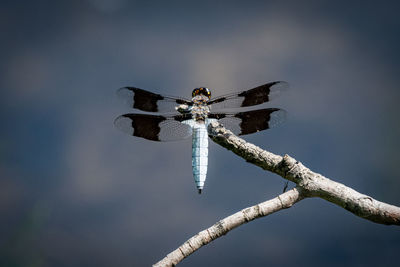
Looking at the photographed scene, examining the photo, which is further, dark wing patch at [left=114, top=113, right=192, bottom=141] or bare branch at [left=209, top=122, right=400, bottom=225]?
dark wing patch at [left=114, top=113, right=192, bottom=141]

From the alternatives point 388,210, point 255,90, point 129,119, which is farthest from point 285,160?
point 129,119

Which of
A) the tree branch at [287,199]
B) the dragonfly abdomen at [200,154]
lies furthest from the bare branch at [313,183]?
the dragonfly abdomen at [200,154]

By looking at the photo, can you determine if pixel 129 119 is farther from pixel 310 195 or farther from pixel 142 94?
pixel 310 195

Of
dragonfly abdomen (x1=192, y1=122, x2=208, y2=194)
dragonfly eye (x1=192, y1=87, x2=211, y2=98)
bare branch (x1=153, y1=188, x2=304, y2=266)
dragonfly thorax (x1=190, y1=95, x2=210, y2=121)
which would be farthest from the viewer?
dragonfly eye (x1=192, y1=87, x2=211, y2=98)

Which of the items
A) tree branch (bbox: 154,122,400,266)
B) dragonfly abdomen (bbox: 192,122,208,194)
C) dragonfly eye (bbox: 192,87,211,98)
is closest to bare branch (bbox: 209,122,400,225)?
tree branch (bbox: 154,122,400,266)

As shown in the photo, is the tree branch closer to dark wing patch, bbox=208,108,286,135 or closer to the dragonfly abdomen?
the dragonfly abdomen

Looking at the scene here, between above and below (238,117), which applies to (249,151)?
below

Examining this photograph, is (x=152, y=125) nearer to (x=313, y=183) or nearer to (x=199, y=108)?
(x=199, y=108)
